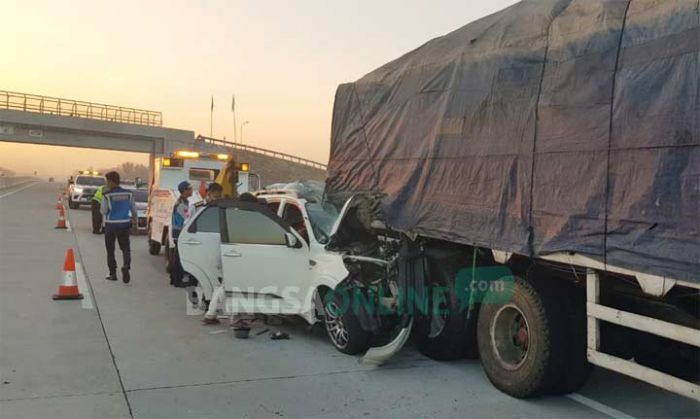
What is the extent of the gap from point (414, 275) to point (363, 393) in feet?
4.20

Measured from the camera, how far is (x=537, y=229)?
4355mm

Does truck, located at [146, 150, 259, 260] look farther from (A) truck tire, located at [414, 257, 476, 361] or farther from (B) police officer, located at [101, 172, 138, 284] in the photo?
(A) truck tire, located at [414, 257, 476, 361]

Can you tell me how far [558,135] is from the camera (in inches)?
169

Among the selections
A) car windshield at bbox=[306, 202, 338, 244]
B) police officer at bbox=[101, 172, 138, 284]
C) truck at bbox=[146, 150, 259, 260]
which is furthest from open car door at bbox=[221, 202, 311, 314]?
truck at bbox=[146, 150, 259, 260]

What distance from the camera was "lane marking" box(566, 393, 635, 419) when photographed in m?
4.54

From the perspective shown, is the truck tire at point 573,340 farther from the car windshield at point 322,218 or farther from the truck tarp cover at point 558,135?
the car windshield at point 322,218

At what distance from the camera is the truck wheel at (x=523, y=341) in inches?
178

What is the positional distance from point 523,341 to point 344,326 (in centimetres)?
181

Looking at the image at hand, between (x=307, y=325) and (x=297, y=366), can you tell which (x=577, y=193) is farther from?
(x=307, y=325)

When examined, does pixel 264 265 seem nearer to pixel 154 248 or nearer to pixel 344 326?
pixel 344 326

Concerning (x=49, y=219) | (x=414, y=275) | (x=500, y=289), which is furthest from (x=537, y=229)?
(x=49, y=219)

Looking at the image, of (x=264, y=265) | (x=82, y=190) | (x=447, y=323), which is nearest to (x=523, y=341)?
(x=447, y=323)

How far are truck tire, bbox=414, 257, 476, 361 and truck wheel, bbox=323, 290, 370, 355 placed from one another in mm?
590

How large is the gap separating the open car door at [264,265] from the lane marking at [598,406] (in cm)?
286
